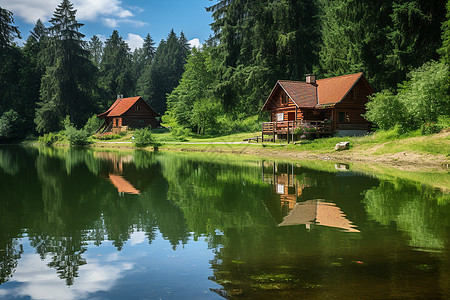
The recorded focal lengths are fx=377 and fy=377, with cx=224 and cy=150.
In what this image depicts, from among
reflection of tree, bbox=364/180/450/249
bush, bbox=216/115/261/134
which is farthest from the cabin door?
reflection of tree, bbox=364/180/450/249

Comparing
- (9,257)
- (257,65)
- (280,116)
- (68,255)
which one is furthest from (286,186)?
(257,65)

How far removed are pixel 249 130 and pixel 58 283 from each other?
49106 mm

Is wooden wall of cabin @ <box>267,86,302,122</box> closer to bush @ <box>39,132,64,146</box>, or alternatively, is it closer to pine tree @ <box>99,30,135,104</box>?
bush @ <box>39,132,64,146</box>

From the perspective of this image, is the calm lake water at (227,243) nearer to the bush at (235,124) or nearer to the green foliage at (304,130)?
the green foliage at (304,130)

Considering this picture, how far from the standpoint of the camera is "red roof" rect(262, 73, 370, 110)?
129 feet

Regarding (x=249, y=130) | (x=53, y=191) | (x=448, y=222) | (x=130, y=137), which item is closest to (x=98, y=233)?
(x=53, y=191)

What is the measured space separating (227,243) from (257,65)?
1737 inches

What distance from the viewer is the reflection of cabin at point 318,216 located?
9.28 m

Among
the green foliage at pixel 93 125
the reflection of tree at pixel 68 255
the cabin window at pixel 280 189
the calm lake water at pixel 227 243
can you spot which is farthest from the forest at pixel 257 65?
the reflection of tree at pixel 68 255

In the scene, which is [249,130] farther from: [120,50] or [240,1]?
A: [120,50]

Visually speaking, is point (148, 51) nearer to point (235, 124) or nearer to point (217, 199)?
point (235, 124)

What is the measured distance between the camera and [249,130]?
54438 millimetres

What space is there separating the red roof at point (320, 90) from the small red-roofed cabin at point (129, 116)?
37106mm

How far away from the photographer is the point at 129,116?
232ft
